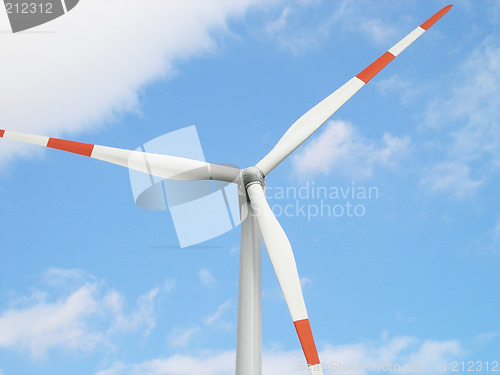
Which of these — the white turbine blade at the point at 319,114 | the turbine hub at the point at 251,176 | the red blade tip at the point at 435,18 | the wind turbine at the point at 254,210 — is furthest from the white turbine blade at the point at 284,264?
the red blade tip at the point at 435,18

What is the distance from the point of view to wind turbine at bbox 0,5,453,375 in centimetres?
1389

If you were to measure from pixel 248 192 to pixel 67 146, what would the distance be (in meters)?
6.21

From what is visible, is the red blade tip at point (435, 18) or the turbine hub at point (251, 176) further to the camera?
the red blade tip at point (435, 18)

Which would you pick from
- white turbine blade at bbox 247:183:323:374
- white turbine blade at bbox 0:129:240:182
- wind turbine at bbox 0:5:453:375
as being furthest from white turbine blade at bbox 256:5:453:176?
white turbine blade at bbox 247:183:323:374

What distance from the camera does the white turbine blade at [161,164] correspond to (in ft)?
51.4

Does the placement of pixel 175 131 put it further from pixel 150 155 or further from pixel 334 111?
pixel 334 111

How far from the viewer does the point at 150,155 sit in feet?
52.3

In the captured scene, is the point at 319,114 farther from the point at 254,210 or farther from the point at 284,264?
the point at 284,264

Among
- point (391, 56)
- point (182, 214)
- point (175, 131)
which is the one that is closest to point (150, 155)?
point (175, 131)

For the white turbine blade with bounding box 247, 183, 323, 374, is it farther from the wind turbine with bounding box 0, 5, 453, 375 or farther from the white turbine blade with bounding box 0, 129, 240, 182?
the white turbine blade with bounding box 0, 129, 240, 182

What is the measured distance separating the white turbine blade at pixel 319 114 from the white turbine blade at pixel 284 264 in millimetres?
1380

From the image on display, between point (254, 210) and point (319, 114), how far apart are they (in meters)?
4.54

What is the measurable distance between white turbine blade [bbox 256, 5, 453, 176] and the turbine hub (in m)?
0.46

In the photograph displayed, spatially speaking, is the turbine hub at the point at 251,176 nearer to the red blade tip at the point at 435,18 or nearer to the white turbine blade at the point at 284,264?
the white turbine blade at the point at 284,264
